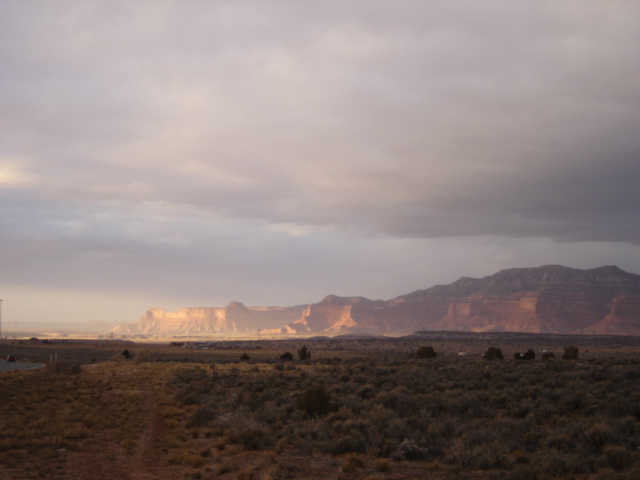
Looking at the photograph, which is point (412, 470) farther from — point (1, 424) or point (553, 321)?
point (553, 321)

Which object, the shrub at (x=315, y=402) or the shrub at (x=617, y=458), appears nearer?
the shrub at (x=617, y=458)

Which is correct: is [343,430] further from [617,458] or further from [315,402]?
[617,458]

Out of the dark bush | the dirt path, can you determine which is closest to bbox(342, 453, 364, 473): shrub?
the dirt path

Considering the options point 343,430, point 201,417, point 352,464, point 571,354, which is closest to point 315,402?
point 343,430

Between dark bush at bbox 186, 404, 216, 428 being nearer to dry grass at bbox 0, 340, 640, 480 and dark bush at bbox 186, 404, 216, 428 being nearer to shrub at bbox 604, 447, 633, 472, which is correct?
dry grass at bbox 0, 340, 640, 480

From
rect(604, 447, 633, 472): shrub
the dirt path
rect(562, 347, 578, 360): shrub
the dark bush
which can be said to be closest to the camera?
rect(604, 447, 633, 472): shrub

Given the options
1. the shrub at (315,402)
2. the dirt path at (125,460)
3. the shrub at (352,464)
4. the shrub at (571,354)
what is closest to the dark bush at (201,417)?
the dirt path at (125,460)

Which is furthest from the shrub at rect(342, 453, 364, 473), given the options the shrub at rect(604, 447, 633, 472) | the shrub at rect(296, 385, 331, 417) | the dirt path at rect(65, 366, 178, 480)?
the shrub at rect(296, 385, 331, 417)

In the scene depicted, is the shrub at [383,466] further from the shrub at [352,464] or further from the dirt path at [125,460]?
the dirt path at [125,460]

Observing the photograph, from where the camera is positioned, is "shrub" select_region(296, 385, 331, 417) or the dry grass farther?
"shrub" select_region(296, 385, 331, 417)

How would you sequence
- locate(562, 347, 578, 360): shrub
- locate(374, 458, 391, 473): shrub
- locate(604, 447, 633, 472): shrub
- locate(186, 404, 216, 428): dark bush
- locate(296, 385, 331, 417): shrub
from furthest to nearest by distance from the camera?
locate(562, 347, 578, 360): shrub < locate(186, 404, 216, 428): dark bush < locate(296, 385, 331, 417): shrub < locate(374, 458, 391, 473): shrub < locate(604, 447, 633, 472): shrub

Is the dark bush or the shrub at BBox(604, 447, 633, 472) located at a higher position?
the shrub at BBox(604, 447, 633, 472)

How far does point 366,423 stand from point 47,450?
31.3ft

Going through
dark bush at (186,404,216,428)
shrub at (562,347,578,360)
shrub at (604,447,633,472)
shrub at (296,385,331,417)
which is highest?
shrub at (604,447,633,472)
